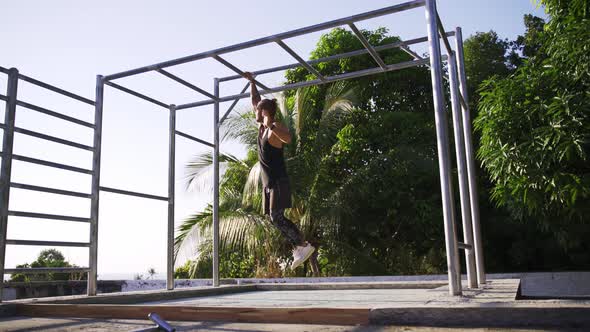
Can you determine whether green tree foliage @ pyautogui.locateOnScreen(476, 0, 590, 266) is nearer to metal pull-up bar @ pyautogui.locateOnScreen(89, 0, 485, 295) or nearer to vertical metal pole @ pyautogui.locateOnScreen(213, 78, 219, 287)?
metal pull-up bar @ pyautogui.locateOnScreen(89, 0, 485, 295)

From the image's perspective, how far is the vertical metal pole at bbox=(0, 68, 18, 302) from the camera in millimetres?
3789

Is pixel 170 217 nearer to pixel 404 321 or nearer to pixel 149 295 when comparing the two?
pixel 149 295

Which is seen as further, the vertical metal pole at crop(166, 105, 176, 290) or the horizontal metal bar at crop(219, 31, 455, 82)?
the vertical metal pole at crop(166, 105, 176, 290)

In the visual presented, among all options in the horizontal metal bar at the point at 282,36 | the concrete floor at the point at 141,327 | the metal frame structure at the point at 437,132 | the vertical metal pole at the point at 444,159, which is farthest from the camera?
the horizontal metal bar at the point at 282,36

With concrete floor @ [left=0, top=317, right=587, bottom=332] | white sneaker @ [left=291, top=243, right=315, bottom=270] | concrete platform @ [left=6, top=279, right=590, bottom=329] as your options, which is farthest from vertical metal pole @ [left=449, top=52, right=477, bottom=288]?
concrete floor @ [left=0, top=317, right=587, bottom=332]

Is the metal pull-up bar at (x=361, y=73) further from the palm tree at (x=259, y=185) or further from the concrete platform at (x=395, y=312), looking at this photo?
the palm tree at (x=259, y=185)

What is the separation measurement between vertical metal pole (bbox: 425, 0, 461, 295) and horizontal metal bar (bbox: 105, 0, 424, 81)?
22 centimetres

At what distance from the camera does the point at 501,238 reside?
406 inches

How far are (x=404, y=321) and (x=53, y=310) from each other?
243 centimetres

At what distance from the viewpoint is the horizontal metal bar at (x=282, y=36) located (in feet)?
12.1

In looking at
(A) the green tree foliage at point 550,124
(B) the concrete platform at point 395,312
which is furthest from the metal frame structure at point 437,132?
(A) the green tree foliage at point 550,124

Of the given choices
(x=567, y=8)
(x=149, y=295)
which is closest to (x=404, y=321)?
(x=149, y=295)

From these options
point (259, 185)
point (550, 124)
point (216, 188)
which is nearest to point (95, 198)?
point (216, 188)

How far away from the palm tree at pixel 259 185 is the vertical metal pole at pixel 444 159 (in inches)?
259
